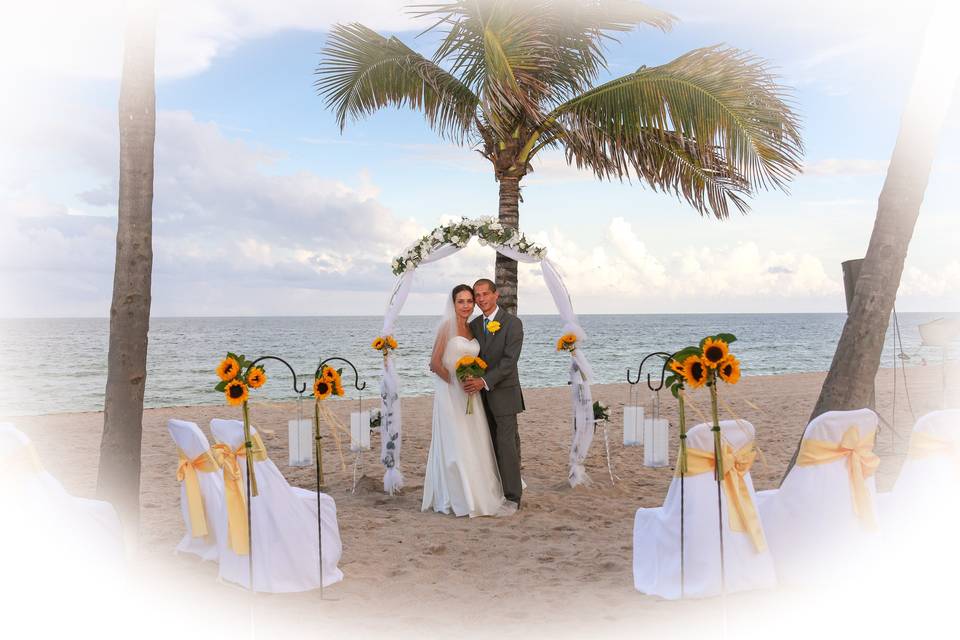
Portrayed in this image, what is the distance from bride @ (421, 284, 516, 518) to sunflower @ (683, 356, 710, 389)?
358 centimetres

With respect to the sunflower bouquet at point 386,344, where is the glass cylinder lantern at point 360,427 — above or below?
below

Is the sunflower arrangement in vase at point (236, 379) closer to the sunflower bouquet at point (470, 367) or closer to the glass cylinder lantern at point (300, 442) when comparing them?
the sunflower bouquet at point (470, 367)

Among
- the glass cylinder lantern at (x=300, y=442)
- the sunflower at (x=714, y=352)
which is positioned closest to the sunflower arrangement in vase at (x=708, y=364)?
the sunflower at (x=714, y=352)

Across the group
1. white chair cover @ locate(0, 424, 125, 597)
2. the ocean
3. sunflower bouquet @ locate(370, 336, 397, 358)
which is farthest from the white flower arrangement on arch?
the ocean

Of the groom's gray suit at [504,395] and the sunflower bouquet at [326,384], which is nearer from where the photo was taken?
the sunflower bouquet at [326,384]

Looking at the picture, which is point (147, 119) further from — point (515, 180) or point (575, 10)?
point (575, 10)

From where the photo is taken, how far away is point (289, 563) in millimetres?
5137

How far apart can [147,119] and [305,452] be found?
4.84 meters

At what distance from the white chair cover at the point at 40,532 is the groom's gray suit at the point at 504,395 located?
375 centimetres

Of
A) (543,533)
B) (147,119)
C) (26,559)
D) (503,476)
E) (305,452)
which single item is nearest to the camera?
(26,559)

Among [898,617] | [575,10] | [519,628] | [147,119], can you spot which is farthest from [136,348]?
[575,10]

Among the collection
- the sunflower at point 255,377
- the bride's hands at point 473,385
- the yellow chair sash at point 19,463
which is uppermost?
the sunflower at point 255,377

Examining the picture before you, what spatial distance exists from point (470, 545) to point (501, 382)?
1.63m

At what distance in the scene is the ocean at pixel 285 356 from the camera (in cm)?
3131
